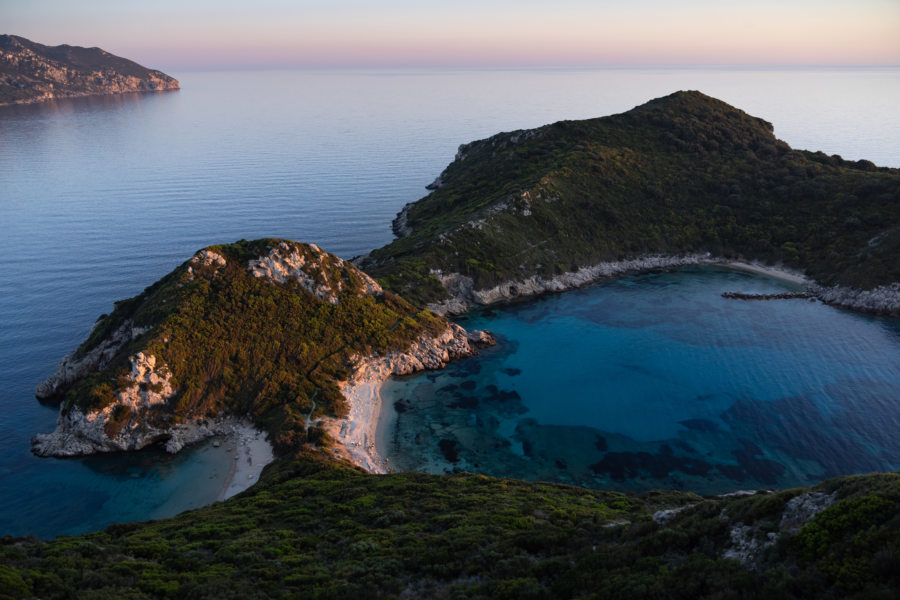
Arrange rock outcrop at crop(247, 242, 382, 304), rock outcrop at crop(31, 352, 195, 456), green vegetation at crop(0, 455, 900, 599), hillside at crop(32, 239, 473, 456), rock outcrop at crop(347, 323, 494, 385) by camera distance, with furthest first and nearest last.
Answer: rock outcrop at crop(247, 242, 382, 304), rock outcrop at crop(347, 323, 494, 385), hillside at crop(32, 239, 473, 456), rock outcrop at crop(31, 352, 195, 456), green vegetation at crop(0, 455, 900, 599)

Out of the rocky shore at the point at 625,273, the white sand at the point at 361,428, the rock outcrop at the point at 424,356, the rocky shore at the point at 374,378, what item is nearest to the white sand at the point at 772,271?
the rocky shore at the point at 625,273

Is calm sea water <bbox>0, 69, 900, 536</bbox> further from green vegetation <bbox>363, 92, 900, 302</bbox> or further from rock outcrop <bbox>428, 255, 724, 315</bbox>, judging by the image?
rock outcrop <bbox>428, 255, 724, 315</bbox>

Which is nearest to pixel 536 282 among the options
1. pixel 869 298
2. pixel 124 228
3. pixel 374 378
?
pixel 374 378

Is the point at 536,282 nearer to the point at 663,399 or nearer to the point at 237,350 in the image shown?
the point at 663,399

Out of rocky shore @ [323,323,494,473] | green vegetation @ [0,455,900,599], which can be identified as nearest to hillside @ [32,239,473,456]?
rocky shore @ [323,323,494,473]

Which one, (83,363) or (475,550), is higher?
(475,550)

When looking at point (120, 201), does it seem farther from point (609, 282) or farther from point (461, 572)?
point (461, 572)
